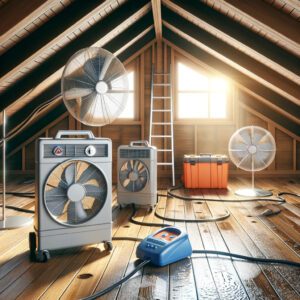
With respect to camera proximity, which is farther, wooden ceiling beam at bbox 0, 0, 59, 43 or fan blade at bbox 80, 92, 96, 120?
wooden ceiling beam at bbox 0, 0, 59, 43

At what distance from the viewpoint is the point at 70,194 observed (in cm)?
236

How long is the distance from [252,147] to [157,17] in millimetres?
2338

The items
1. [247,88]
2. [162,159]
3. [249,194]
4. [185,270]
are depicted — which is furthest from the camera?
[162,159]

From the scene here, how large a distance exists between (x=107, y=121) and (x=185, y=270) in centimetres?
129

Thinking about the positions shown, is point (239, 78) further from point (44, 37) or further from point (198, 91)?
point (44, 37)

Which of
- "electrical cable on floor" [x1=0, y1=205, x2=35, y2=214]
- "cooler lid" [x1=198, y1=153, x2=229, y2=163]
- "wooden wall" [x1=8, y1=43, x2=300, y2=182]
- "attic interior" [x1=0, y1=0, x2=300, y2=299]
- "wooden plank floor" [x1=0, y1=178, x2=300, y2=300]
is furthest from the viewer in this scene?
"wooden wall" [x1=8, y1=43, x2=300, y2=182]

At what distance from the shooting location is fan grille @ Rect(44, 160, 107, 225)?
91.7 inches

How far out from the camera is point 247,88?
Answer: 612 cm

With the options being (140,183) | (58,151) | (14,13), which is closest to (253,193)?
(140,183)

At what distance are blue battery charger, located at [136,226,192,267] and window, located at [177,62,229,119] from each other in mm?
4519

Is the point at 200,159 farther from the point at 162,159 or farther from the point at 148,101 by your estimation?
the point at 148,101

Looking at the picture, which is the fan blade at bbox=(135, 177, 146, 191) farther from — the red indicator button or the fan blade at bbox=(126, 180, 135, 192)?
the red indicator button

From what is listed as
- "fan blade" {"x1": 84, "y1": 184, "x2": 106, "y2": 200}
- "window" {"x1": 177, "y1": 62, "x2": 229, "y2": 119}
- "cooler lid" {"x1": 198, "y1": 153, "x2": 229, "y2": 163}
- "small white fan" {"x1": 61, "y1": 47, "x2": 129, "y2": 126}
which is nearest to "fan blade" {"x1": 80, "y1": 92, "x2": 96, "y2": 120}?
"small white fan" {"x1": 61, "y1": 47, "x2": 129, "y2": 126}

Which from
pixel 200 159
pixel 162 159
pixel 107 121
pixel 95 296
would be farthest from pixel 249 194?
pixel 95 296
